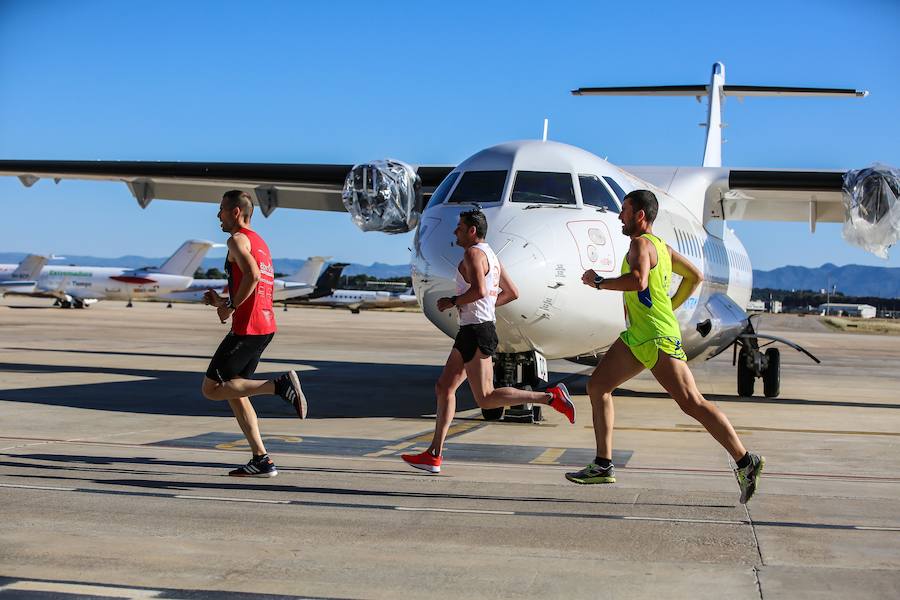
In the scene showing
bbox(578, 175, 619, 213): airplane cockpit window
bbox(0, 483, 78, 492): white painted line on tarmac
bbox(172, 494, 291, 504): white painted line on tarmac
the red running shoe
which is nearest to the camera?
bbox(172, 494, 291, 504): white painted line on tarmac

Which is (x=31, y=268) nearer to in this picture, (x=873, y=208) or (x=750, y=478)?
(x=873, y=208)

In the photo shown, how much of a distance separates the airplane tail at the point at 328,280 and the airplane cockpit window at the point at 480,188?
69.1 meters

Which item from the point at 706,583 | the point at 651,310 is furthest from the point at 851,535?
the point at 651,310

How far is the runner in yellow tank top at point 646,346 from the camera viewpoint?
6.61 m

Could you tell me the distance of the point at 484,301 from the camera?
7.57m

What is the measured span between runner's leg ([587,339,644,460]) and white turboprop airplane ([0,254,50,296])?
66.8m

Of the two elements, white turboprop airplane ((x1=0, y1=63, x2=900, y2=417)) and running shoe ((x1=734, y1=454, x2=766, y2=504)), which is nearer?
running shoe ((x1=734, y1=454, x2=766, y2=504))

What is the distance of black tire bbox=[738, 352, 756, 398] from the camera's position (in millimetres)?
15992

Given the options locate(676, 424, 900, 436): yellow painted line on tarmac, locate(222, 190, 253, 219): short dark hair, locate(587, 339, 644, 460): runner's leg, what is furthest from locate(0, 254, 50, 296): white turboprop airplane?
locate(587, 339, 644, 460): runner's leg

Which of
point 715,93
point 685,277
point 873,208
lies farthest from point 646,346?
point 715,93

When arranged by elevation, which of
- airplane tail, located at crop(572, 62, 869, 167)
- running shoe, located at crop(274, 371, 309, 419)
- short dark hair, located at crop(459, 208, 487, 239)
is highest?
airplane tail, located at crop(572, 62, 869, 167)

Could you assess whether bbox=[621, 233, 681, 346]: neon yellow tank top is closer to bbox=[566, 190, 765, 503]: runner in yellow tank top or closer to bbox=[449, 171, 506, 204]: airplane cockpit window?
bbox=[566, 190, 765, 503]: runner in yellow tank top

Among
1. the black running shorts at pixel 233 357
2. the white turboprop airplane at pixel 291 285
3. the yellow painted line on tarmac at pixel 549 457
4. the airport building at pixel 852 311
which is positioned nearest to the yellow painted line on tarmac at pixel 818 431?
the yellow painted line on tarmac at pixel 549 457

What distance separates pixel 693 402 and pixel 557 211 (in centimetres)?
406
